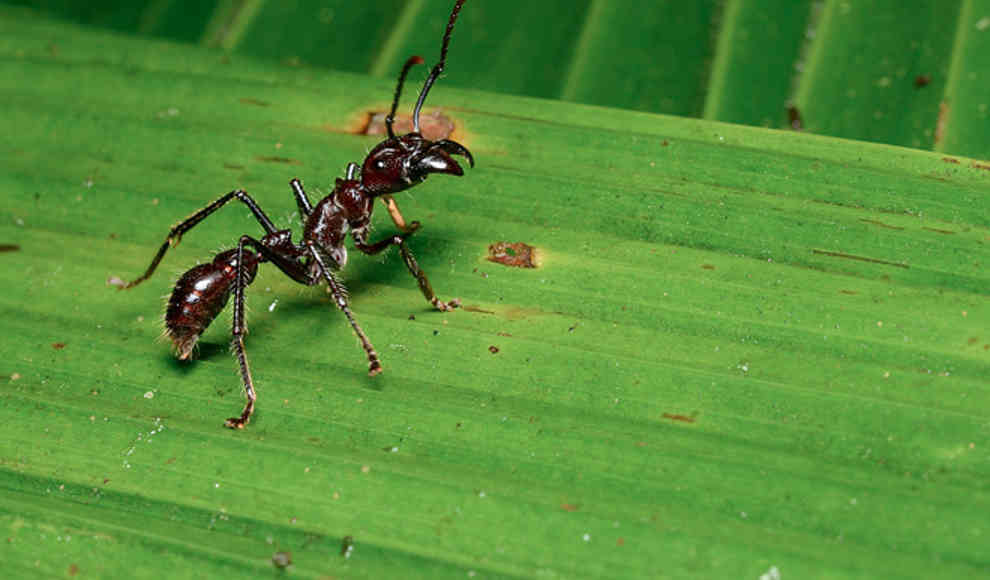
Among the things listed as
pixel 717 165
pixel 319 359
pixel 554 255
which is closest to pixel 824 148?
pixel 717 165

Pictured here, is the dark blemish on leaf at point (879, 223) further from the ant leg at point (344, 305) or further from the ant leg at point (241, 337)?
the ant leg at point (241, 337)

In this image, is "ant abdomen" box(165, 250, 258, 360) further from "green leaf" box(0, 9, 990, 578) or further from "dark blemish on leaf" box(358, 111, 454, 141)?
"dark blemish on leaf" box(358, 111, 454, 141)

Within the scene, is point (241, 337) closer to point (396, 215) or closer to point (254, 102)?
point (396, 215)

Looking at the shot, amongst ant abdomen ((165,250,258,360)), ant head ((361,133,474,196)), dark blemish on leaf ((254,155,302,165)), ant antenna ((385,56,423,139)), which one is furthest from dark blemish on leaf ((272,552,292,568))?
dark blemish on leaf ((254,155,302,165))

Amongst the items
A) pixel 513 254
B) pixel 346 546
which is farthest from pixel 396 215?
pixel 346 546

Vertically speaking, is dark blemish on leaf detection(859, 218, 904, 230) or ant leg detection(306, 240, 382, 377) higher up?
dark blemish on leaf detection(859, 218, 904, 230)

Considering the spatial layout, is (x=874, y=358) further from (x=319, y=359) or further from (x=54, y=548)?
(x=54, y=548)

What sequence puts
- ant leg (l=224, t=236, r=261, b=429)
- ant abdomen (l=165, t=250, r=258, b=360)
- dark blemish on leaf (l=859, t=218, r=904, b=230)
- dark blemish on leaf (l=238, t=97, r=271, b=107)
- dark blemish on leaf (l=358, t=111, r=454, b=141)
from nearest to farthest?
1. ant leg (l=224, t=236, r=261, b=429)
2. dark blemish on leaf (l=859, t=218, r=904, b=230)
3. ant abdomen (l=165, t=250, r=258, b=360)
4. dark blemish on leaf (l=358, t=111, r=454, b=141)
5. dark blemish on leaf (l=238, t=97, r=271, b=107)
